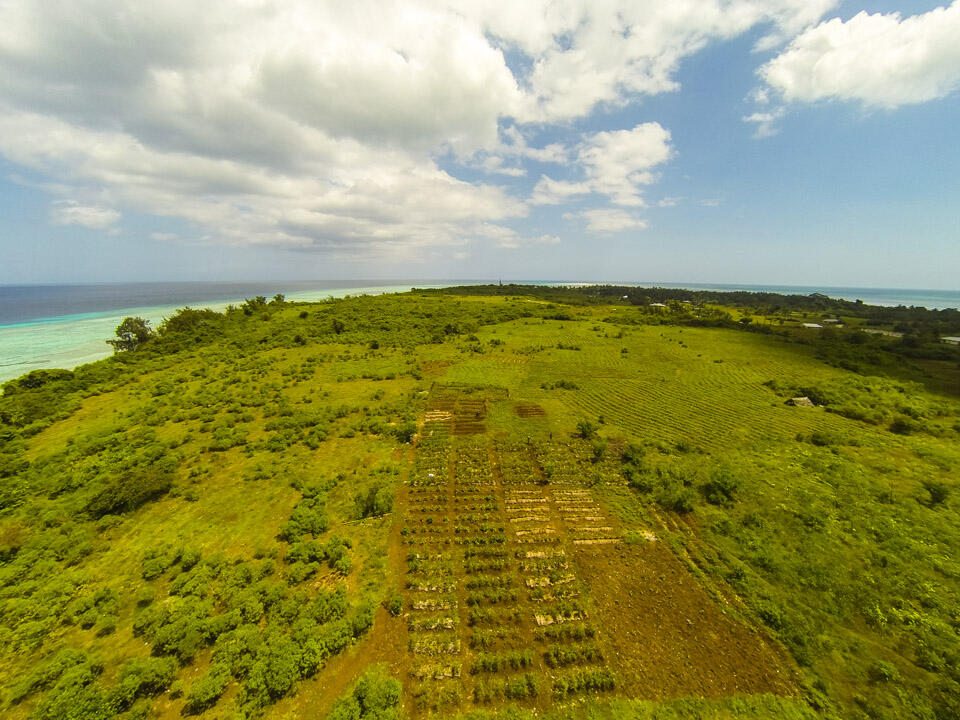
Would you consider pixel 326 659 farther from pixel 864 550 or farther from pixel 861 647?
pixel 864 550

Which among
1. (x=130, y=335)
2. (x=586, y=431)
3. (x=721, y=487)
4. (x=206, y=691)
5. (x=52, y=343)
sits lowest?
(x=206, y=691)

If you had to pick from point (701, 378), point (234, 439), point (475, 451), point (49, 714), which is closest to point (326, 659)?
point (49, 714)

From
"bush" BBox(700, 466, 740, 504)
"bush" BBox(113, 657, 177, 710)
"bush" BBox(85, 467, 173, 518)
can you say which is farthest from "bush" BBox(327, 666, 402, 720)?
"bush" BBox(700, 466, 740, 504)

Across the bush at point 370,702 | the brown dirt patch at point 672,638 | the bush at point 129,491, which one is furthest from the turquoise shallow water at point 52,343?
the brown dirt patch at point 672,638

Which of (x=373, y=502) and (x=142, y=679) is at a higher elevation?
(x=373, y=502)

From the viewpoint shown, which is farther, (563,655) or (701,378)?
(701,378)

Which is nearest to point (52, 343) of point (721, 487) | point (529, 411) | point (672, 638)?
point (529, 411)

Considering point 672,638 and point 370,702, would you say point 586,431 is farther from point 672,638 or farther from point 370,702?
point 370,702
